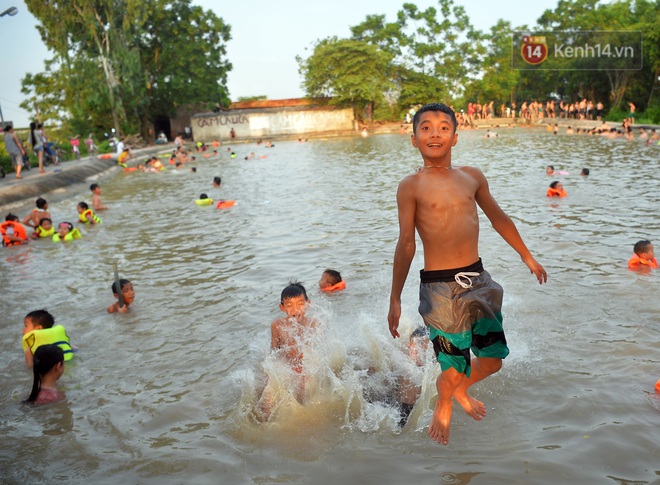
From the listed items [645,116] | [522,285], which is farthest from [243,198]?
[645,116]

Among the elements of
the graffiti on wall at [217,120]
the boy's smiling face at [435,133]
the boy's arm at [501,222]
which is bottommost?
the boy's arm at [501,222]

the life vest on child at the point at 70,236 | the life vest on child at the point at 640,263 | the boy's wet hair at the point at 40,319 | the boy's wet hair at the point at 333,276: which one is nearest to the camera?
the boy's wet hair at the point at 40,319

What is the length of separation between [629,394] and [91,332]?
5471mm

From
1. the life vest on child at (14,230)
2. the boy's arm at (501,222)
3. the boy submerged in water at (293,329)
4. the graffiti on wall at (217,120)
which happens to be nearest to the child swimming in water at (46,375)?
the boy submerged in water at (293,329)

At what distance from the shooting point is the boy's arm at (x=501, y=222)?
346 centimetres

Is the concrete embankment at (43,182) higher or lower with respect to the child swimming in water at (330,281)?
higher

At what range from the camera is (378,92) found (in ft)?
159

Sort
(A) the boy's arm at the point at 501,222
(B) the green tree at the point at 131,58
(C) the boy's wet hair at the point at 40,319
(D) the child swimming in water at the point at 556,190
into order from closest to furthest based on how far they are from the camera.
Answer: (A) the boy's arm at the point at 501,222 < (C) the boy's wet hair at the point at 40,319 < (D) the child swimming in water at the point at 556,190 < (B) the green tree at the point at 131,58

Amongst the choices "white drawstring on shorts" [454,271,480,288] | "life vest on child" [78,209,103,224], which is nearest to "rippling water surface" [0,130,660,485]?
"white drawstring on shorts" [454,271,480,288]

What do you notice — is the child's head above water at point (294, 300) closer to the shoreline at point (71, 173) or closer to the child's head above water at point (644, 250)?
the child's head above water at point (644, 250)

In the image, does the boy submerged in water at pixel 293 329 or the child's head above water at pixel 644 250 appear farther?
the child's head above water at pixel 644 250

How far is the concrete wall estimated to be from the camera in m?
47.8

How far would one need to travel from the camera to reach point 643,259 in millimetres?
7426

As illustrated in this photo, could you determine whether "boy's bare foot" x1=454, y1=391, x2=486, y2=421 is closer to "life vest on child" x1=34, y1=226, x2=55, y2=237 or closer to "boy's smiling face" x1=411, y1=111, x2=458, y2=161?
"boy's smiling face" x1=411, y1=111, x2=458, y2=161
